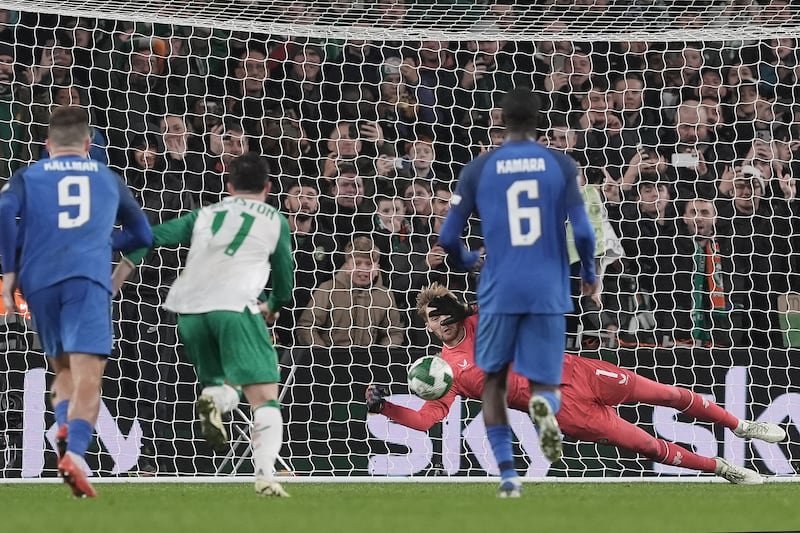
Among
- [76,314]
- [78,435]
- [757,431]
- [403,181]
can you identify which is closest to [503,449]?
[78,435]

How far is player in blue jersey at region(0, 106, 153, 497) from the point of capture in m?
7.00

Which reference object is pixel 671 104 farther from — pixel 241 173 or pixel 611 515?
pixel 611 515

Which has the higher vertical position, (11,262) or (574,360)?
(11,262)

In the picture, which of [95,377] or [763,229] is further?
[763,229]

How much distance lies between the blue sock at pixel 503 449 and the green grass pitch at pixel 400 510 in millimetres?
152

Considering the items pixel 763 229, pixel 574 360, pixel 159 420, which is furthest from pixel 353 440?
pixel 763 229

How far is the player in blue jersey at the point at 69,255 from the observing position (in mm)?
6996

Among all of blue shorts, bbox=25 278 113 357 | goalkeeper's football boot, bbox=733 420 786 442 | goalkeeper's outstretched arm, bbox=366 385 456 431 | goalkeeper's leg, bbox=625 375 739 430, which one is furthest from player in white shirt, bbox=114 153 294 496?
goalkeeper's football boot, bbox=733 420 786 442

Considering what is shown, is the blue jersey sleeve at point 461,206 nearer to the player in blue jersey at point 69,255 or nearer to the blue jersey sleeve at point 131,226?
the blue jersey sleeve at point 131,226

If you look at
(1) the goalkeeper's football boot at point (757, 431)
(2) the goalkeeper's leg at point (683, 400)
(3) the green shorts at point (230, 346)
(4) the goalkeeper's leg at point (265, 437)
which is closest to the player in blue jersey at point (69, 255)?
(3) the green shorts at point (230, 346)

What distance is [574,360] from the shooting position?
9.54 meters

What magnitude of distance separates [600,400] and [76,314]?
3.74 meters

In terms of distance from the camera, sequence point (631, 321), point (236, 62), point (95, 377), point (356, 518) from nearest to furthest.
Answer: point (356, 518)
point (95, 377)
point (631, 321)
point (236, 62)

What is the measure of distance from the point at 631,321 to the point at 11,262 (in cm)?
635
